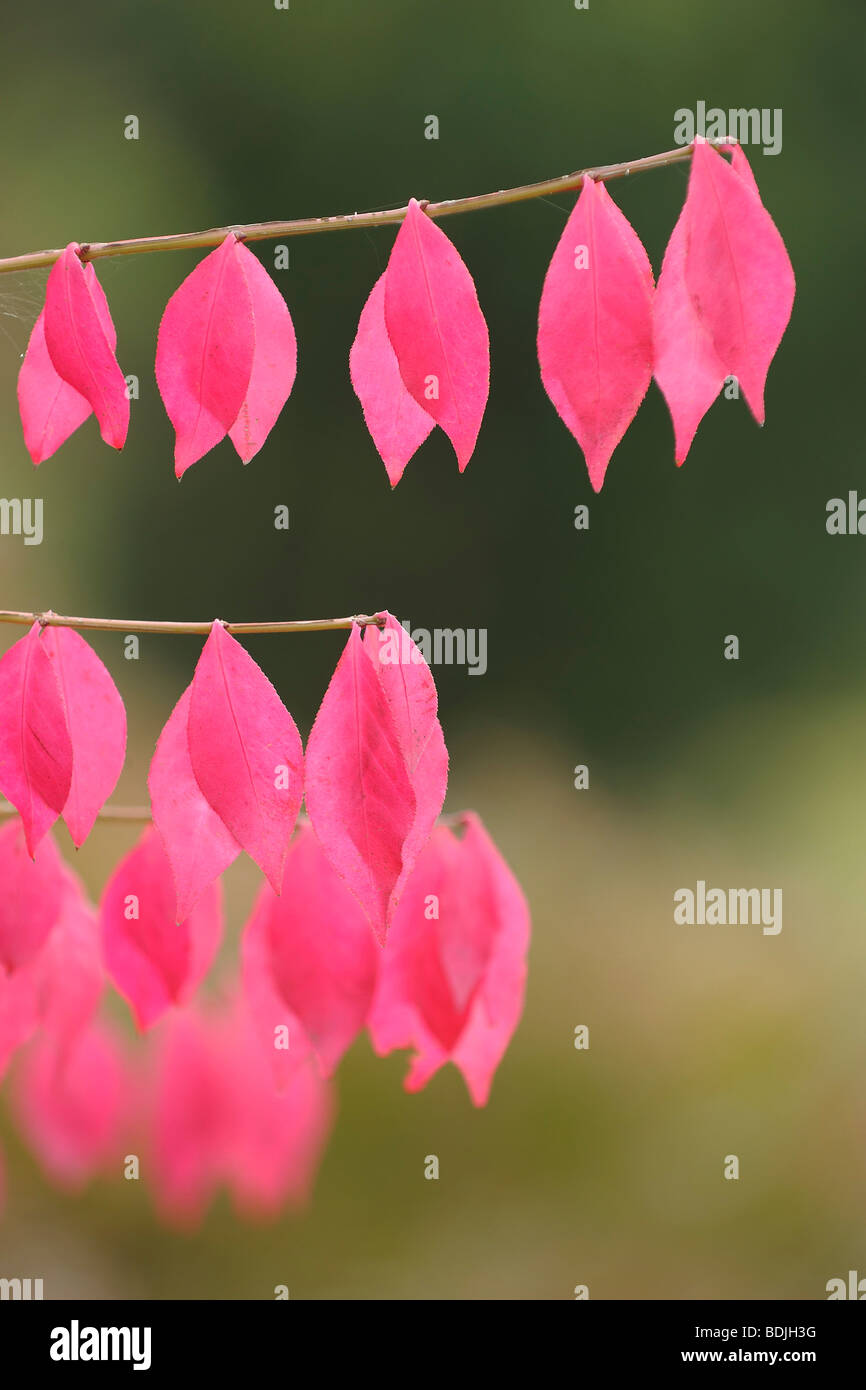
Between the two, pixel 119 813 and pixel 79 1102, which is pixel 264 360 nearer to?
pixel 119 813

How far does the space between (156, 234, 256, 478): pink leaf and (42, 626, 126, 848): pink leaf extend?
122 mm

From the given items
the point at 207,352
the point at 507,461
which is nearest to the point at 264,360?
the point at 207,352

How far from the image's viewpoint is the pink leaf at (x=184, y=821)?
1.87ft

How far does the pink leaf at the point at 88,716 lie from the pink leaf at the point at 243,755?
10 centimetres

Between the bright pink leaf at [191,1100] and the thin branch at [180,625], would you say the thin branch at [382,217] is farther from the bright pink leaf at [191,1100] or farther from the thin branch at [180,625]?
the bright pink leaf at [191,1100]

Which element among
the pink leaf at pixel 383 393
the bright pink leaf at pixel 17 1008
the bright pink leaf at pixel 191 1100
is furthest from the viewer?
the bright pink leaf at pixel 191 1100

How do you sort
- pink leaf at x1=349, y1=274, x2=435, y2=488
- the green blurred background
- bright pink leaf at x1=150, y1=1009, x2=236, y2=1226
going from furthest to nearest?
the green blurred background → bright pink leaf at x1=150, y1=1009, x2=236, y2=1226 → pink leaf at x1=349, y1=274, x2=435, y2=488

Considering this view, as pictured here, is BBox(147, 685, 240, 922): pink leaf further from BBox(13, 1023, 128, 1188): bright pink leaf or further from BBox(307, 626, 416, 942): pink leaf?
BBox(13, 1023, 128, 1188): bright pink leaf

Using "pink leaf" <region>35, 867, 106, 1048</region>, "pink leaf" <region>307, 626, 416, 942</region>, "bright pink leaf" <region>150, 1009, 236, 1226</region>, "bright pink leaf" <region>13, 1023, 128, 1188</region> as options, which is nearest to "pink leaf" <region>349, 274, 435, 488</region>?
"pink leaf" <region>307, 626, 416, 942</region>

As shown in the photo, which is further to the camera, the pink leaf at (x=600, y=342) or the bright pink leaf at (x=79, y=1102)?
the bright pink leaf at (x=79, y=1102)

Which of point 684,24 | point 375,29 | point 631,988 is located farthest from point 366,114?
point 631,988

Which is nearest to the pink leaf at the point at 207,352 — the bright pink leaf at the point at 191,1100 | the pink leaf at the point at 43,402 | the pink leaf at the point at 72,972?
the pink leaf at the point at 43,402

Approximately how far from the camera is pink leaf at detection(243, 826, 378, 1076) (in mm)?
718

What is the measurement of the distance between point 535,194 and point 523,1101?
1856mm
